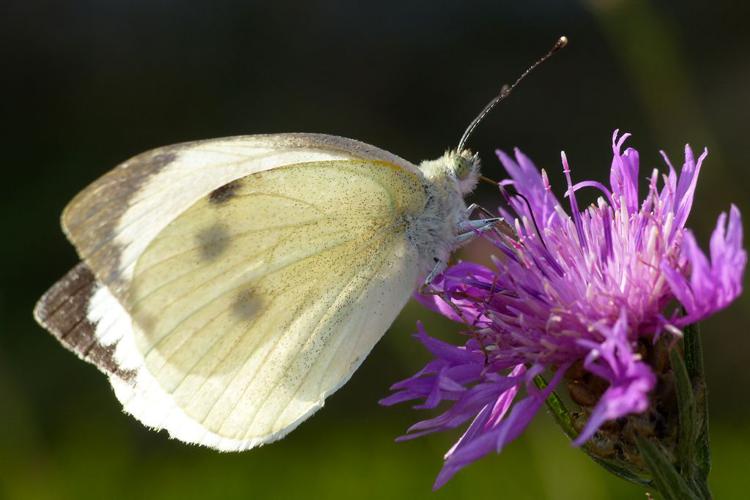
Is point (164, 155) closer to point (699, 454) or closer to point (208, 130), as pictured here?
point (699, 454)

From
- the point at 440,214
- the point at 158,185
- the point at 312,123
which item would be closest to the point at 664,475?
the point at 440,214

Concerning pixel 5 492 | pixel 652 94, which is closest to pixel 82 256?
pixel 5 492

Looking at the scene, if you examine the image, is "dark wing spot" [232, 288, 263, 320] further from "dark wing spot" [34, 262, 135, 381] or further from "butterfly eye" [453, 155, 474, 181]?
"butterfly eye" [453, 155, 474, 181]

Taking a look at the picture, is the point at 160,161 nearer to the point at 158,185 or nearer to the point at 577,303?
the point at 158,185

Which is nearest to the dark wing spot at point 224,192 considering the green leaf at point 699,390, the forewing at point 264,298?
the forewing at point 264,298

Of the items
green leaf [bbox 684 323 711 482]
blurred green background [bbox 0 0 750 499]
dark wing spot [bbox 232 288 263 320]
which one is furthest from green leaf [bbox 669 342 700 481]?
blurred green background [bbox 0 0 750 499]

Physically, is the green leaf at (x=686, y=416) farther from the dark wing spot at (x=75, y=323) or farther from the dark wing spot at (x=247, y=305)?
the dark wing spot at (x=75, y=323)

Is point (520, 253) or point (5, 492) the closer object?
point (520, 253)
